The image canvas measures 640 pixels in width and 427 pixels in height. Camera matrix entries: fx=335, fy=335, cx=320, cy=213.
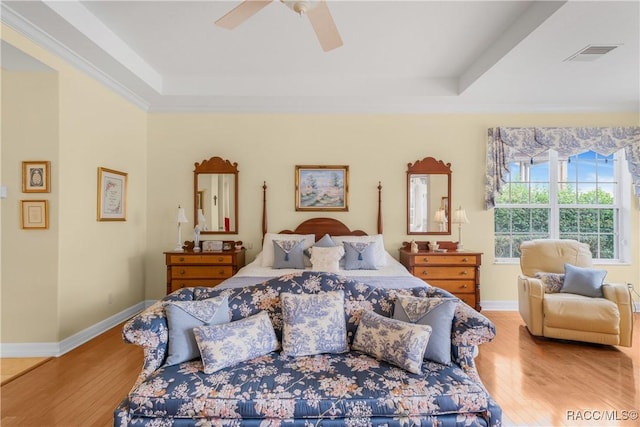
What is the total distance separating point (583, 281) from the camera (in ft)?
11.4

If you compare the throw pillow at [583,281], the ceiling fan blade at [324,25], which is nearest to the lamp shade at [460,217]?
the throw pillow at [583,281]

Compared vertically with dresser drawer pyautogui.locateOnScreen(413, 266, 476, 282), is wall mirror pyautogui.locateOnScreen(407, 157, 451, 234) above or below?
above

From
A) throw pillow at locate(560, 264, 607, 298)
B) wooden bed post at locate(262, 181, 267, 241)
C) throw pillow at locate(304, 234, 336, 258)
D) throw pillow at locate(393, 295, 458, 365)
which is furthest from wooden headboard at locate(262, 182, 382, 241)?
throw pillow at locate(393, 295, 458, 365)

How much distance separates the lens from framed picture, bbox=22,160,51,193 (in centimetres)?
306

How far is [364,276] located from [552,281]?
211cm

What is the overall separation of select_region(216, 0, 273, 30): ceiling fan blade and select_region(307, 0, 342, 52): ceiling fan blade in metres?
0.28

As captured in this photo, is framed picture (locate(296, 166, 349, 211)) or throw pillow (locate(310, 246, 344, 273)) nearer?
throw pillow (locate(310, 246, 344, 273))

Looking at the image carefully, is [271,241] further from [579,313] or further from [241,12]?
[579,313]

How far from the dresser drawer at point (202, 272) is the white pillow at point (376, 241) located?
1.39 m

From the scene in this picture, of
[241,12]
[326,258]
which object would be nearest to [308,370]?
[326,258]

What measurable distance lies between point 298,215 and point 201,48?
2265 millimetres

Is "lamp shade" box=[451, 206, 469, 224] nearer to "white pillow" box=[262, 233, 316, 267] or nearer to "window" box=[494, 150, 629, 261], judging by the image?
"window" box=[494, 150, 629, 261]

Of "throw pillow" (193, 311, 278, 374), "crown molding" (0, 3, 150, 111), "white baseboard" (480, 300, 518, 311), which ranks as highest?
"crown molding" (0, 3, 150, 111)

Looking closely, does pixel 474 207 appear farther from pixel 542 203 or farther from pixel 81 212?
pixel 81 212
